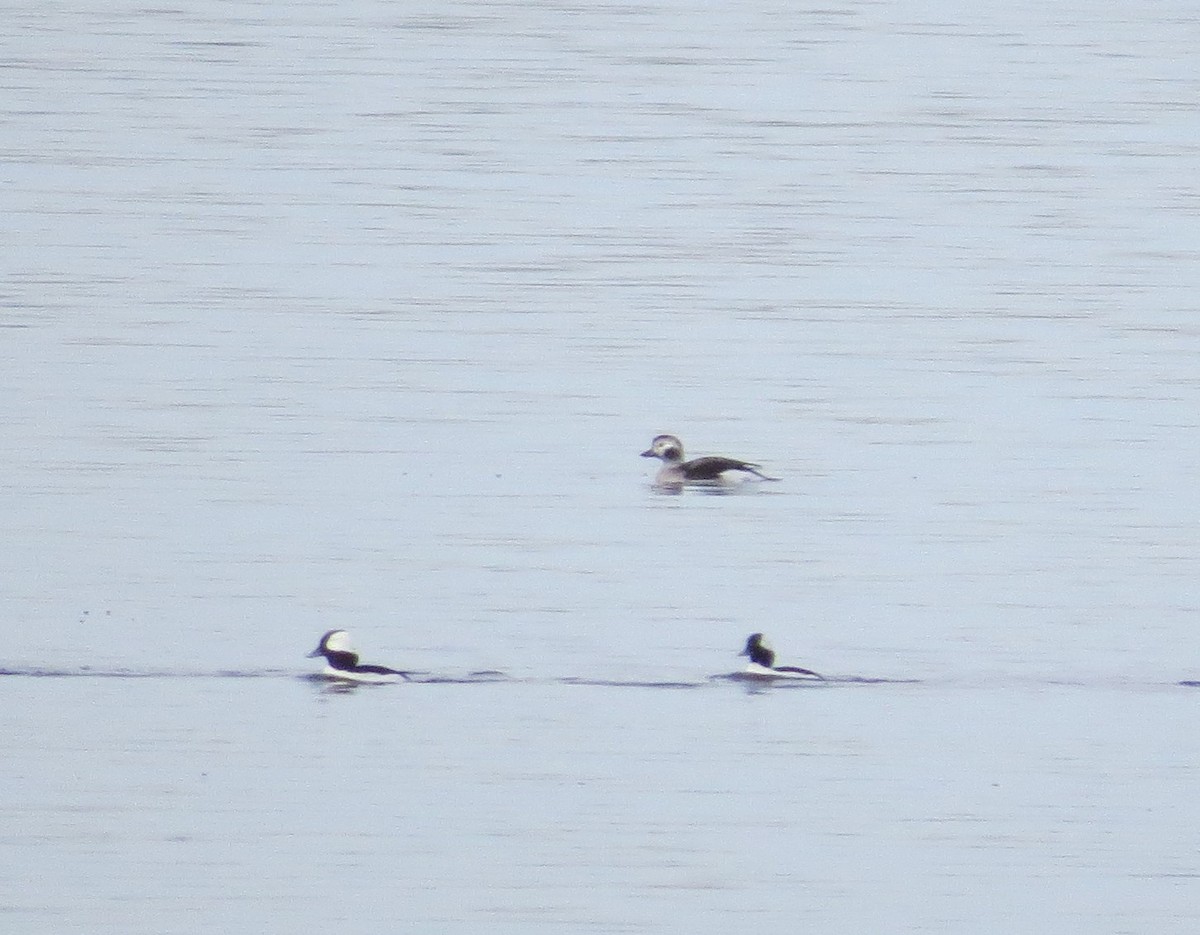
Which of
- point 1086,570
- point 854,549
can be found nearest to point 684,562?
point 854,549

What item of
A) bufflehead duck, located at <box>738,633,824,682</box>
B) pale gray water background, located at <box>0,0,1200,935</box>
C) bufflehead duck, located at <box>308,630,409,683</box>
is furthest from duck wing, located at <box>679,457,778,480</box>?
bufflehead duck, located at <box>308,630,409,683</box>

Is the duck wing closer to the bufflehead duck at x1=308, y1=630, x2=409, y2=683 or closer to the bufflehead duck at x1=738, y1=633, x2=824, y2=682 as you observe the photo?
the bufflehead duck at x1=738, y1=633, x2=824, y2=682

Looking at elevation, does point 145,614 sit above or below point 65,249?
below

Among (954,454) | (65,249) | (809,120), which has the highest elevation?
(809,120)

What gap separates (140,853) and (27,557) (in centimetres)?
344

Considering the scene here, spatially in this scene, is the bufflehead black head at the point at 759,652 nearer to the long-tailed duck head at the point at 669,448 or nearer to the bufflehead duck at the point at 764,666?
the bufflehead duck at the point at 764,666

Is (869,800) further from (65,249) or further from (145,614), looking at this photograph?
(65,249)

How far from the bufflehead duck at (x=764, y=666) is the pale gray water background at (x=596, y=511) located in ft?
0.26

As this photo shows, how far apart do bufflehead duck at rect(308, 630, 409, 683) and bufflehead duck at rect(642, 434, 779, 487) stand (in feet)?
11.3

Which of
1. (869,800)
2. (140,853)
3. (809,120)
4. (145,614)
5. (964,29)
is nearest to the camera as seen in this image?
(140,853)

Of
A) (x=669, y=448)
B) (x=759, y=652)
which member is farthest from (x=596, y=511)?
(x=759, y=652)

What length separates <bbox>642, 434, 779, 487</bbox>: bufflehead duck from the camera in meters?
11.3

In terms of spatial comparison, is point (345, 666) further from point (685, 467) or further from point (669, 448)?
point (669, 448)

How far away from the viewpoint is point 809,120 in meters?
24.7
